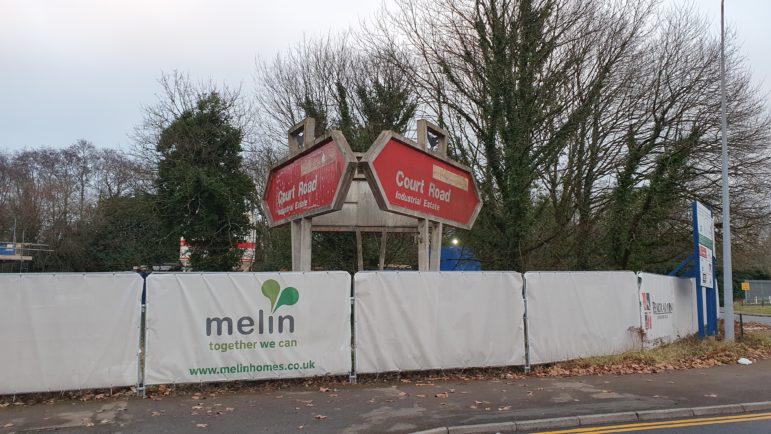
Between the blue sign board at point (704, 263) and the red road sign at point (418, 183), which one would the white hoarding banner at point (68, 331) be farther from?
the blue sign board at point (704, 263)

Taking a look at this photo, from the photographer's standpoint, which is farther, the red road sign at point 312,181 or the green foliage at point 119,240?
the green foliage at point 119,240

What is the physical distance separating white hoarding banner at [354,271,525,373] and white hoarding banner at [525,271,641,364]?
457mm

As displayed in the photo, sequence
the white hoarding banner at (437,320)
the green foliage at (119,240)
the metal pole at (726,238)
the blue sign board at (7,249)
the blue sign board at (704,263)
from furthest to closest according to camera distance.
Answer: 1. the blue sign board at (7,249)
2. the green foliage at (119,240)
3. the blue sign board at (704,263)
4. the metal pole at (726,238)
5. the white hoarding banner at (437,320)

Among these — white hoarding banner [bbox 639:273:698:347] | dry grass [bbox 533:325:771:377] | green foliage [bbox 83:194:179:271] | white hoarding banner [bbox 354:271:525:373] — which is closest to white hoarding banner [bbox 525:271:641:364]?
dry grass [bbox 533:325:771:377]

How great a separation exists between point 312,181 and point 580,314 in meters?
6.51

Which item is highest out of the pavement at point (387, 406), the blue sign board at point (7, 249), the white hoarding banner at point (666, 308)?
the blue sign board at point (7, 249)

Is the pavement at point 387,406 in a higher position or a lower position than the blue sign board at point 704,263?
lower

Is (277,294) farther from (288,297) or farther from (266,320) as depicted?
(266,320)

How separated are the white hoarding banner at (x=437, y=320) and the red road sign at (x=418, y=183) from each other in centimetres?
220

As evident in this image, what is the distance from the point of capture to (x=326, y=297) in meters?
9.33

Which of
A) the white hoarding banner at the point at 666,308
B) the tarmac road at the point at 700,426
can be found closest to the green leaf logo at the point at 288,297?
the tarmac road at the point at 700,426

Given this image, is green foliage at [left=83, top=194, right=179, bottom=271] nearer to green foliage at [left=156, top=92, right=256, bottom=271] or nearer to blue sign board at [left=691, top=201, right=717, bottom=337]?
green foliage at [left=156, top=92, right=256, bottom=271]

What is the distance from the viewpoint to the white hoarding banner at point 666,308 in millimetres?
12805

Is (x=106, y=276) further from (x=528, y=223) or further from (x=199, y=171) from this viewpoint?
(x=199, y=171)
